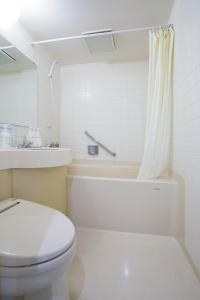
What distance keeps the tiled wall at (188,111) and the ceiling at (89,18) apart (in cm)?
25

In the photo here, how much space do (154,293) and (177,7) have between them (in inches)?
84.4

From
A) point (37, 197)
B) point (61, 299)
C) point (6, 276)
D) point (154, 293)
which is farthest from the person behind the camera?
point (37, 197)

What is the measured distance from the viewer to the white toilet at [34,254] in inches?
23.9

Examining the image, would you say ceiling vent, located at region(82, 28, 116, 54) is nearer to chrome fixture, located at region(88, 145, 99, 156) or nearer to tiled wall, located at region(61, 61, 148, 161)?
tiled wall, located at region(61, 61, 148, 161)

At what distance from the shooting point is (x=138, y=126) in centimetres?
245

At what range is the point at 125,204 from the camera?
156cm

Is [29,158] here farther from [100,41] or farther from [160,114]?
[100,41]

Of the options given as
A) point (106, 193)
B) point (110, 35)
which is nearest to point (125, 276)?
point (106, 193)

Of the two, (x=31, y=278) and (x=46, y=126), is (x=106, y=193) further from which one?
(x=46, y=126)

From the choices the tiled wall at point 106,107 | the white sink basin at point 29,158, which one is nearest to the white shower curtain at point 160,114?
the tiled wall at point 106,107

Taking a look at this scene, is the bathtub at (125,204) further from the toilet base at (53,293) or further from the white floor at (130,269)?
the toilet base at (53,293)

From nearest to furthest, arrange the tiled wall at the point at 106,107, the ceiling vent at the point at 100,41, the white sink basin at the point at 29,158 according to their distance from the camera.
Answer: the white sink basin at the point at 29,158 → the ceiling vent at the point at 100,41 → the tiled wall at the point at 106,107

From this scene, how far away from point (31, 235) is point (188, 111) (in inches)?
49.6

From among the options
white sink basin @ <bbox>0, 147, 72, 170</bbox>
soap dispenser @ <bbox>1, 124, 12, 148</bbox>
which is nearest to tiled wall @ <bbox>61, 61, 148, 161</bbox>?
soap dispenser @ <bbox>1, 124, 12, 148</bbox>
